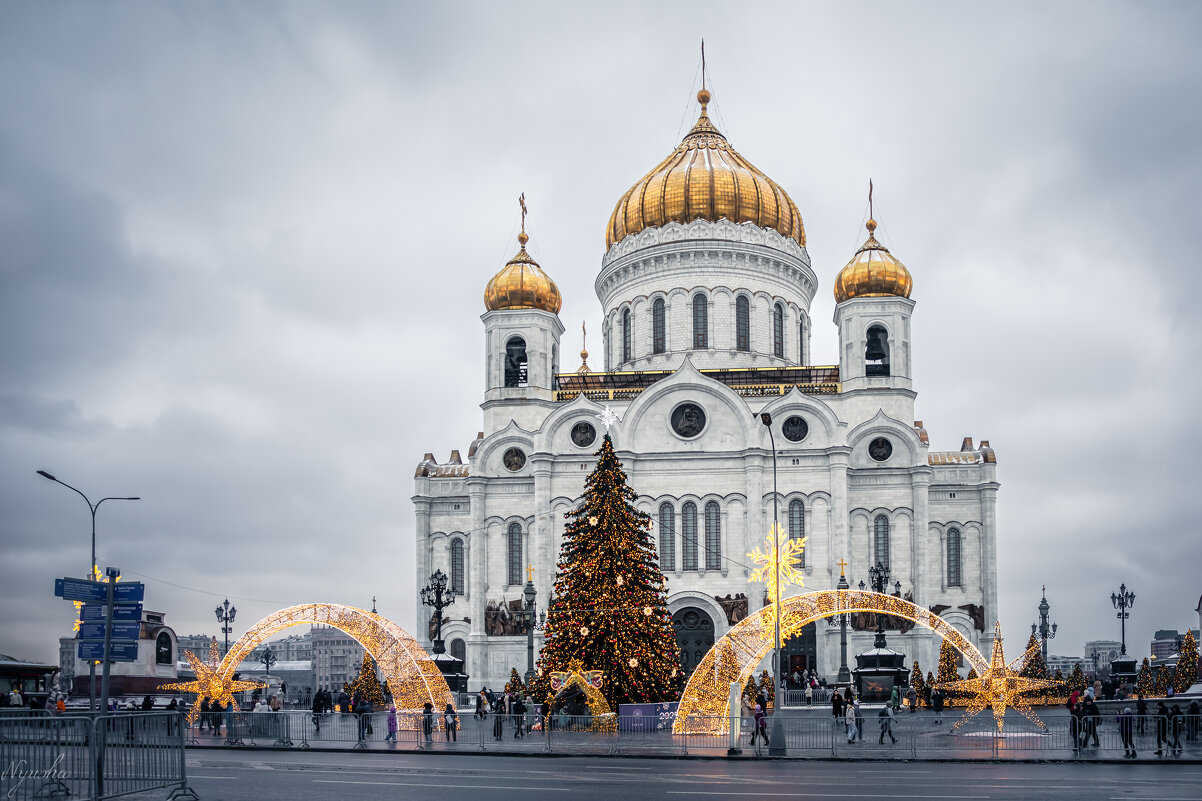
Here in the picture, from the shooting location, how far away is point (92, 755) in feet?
46.8

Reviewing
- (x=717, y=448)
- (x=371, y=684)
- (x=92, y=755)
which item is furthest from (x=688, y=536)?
(x=92, y=755)

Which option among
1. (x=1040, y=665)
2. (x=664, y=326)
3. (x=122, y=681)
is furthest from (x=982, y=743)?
(x=664, y=326)

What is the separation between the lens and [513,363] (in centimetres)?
5719

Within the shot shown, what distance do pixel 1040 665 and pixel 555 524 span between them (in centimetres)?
1936

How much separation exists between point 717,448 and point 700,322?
27.0 feet

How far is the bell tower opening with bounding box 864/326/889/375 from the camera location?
54344mm

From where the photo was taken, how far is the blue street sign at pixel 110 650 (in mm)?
17312

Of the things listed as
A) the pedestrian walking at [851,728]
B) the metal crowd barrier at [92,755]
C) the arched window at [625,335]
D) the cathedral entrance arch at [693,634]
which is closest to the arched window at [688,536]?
the cathedral entrance arch at [693,634]

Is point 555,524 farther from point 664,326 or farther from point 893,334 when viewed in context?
point 893,334

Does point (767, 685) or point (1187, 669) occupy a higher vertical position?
point (1187, 669)

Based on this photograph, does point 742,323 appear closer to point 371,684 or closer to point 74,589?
point 371,684

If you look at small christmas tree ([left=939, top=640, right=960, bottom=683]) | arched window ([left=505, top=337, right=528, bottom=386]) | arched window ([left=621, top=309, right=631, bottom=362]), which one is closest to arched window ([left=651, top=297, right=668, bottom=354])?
arched window ([left=621, top=309, right=631, bottom=362])

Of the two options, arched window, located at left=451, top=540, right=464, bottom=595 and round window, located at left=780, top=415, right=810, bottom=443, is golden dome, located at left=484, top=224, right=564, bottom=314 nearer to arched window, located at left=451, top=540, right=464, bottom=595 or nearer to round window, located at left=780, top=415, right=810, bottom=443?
arched window, located at left=451, top=540, right=464, bottom=595

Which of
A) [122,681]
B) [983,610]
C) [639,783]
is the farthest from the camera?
[983,610]
